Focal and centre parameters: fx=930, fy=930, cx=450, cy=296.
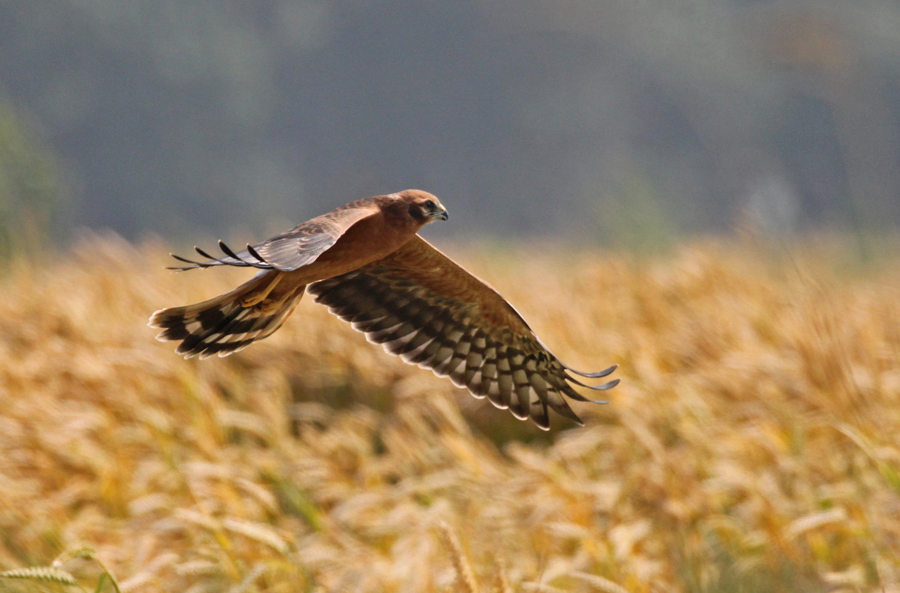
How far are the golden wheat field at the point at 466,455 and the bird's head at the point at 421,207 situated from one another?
0.99m

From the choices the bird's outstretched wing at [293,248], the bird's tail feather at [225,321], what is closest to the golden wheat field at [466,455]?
the bird's tail feather at [225,321]

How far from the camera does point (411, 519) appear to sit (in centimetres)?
436

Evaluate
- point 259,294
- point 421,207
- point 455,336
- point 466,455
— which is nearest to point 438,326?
point 455,336

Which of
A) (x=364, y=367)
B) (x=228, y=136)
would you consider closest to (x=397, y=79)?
(x=228, y=136)

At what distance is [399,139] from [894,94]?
2447cm

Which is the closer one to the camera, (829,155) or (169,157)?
(169,157)

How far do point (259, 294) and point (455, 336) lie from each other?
1.43m

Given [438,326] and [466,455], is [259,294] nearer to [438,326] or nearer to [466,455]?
[438,326]

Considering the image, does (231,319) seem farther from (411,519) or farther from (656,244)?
(656,244)

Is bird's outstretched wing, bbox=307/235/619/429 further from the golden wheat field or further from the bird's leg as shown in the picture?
the bird's leg

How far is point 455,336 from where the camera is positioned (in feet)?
12.6

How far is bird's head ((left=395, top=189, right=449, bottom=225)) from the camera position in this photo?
265 cm

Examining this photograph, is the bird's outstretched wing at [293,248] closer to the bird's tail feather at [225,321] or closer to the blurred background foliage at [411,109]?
the bird's tail feather at [225,321]

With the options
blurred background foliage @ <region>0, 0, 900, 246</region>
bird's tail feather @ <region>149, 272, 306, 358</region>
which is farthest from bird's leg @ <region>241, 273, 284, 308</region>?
blurred background foliage @ <region>0, 0, 900, 246</region>
